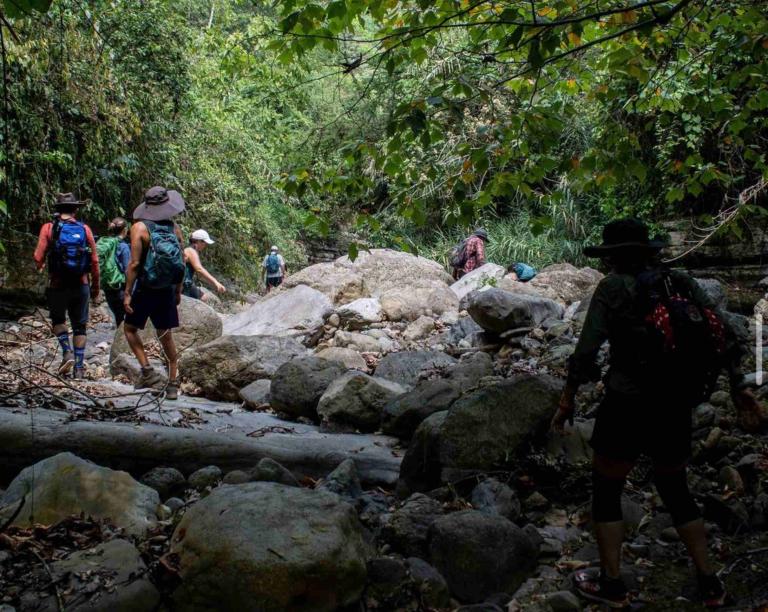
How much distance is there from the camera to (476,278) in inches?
487

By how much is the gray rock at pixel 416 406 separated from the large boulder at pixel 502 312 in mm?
2333

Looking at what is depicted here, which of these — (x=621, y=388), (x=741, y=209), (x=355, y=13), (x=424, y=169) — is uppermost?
(x=355, y=13)

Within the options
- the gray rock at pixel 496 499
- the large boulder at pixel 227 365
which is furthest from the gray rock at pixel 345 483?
the large boulder at pixel 227 365

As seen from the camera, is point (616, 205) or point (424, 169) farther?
point (616, 205)

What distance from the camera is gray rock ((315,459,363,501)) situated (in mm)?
4402

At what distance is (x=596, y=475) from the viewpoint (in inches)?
121

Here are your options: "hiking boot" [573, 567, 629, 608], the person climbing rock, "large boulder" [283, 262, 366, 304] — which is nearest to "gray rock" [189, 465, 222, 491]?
"hiking boot" [573, 567, 629, 608]

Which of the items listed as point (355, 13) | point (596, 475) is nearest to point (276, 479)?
point (596, 475)

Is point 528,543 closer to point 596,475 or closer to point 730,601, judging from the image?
point 596,475

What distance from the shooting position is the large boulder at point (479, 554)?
11.0 ft

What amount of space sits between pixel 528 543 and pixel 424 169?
8.34ft

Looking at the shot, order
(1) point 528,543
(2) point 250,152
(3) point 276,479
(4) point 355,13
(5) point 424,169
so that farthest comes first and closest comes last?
(2) point 250,152
(5) point 424,169
(3) point 276,479
(4) point 355,13
(1) point 528,543

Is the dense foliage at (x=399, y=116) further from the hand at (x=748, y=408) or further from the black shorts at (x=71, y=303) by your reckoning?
the black shorts at (x=71, y=303)

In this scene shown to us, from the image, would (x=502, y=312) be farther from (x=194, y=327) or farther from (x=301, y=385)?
(x=194, y=327)
